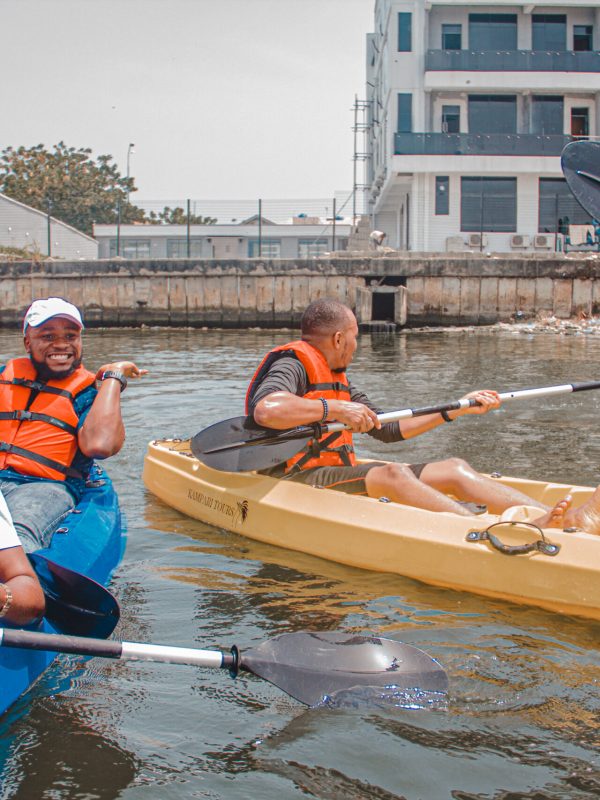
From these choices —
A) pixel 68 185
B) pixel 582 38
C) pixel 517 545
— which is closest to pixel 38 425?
pixel 517 545

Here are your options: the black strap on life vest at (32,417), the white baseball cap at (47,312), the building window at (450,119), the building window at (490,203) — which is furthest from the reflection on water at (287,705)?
the building window at (450,119)

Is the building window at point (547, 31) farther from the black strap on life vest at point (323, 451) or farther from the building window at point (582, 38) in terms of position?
the black strap on life vest at point (323, 451)

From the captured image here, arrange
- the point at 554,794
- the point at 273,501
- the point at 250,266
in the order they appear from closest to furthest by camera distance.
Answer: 1. the point at 554,794
2. the point at 273,501
3. the point at 250,266

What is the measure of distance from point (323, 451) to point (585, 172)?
5055mm

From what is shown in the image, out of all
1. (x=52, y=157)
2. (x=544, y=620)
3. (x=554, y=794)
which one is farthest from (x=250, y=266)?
(x=52, y=157)

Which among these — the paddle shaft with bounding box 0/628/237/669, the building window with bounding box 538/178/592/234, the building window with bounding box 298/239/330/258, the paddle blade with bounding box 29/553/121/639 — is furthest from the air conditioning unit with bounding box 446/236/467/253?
the paddle shaft with bounding box 0/628/237/669

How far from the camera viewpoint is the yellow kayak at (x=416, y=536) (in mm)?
4070

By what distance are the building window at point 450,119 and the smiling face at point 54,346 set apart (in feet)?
91.0

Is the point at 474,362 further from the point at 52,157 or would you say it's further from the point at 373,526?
the point at 52,157

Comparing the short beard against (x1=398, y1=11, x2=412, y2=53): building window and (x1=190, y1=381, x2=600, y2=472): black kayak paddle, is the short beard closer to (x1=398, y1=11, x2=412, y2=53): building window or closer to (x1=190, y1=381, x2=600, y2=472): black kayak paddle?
(x1=190, y1=381, x2=600, y2=472): black kayak paddle

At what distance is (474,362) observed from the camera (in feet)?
47.6

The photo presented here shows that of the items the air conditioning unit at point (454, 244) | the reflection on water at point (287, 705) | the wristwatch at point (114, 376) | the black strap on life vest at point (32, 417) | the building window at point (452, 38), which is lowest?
the reflection on water at point (287, 705)

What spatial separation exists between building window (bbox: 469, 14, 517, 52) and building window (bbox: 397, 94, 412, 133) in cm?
266

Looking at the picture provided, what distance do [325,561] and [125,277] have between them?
59.4 feet
